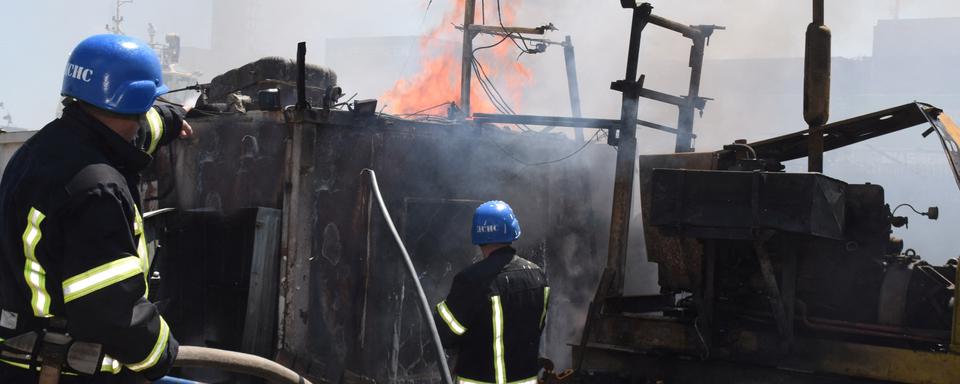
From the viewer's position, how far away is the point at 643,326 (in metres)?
7.06

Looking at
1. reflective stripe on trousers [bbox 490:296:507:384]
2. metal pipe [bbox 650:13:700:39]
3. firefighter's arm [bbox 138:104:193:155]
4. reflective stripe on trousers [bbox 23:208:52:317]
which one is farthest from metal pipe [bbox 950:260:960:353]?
reflective stripe on trousers [bbox 23:208:52:317]

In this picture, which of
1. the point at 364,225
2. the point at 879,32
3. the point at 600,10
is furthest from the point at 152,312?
the point at 879,32

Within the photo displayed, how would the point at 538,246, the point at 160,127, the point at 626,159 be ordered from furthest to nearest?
the point at 538,246
the point at 626,159
the point at 160,127

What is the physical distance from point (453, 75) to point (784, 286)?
51.2ft

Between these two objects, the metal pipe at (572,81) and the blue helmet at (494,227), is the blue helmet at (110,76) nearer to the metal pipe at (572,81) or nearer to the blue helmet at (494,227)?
the blue helmet at (494,227)

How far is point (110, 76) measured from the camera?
121 inches

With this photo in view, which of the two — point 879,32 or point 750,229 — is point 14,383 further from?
point 879,32

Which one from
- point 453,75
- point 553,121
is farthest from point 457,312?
point 453,75

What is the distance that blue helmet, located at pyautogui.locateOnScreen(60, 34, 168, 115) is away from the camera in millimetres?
3080

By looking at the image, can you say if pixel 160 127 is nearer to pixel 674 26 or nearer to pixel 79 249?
pixel 79 249

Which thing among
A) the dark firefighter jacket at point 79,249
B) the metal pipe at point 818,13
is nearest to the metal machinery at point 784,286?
the metal pipe at point 818,13

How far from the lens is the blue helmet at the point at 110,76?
3.08 metres

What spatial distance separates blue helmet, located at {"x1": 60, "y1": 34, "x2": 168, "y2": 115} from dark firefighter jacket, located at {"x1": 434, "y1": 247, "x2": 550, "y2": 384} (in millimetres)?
2205

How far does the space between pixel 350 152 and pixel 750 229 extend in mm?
3413
